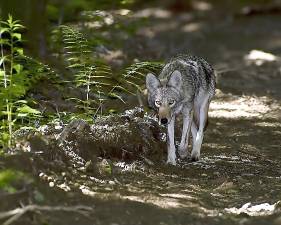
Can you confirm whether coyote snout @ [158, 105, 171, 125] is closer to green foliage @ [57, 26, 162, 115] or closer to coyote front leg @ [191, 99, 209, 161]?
green foliage @ [57, 26, 162, 115]

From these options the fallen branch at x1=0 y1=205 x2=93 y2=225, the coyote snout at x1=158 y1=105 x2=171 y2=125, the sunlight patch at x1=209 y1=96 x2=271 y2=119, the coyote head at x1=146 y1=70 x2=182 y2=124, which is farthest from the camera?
the sunlight patch at x1=209 y1=96 x2=271 y2=119

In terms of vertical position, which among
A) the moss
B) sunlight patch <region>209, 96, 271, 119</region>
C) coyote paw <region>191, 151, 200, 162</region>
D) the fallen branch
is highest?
the moss

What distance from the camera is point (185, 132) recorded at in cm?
1044

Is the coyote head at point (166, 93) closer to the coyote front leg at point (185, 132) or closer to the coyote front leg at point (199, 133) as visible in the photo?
the coyote front leg at point (185, 132)

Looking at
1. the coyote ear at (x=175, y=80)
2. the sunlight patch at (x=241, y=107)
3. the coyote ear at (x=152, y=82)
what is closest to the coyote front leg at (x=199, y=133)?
the coyote ear at (x=175, y=80)

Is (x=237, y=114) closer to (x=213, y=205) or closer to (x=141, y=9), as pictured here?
(x=213, y=205)

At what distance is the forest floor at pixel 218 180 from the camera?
7000 mm

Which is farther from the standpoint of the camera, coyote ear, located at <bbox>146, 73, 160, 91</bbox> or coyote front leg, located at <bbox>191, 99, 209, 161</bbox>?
coyote front leg, located at <bbox>191, 99, 209, 161</bbox>

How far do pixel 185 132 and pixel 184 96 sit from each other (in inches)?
24.1

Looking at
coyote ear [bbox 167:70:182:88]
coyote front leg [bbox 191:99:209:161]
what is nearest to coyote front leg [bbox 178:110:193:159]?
coyote front leg [bbox 191:99:209:161]

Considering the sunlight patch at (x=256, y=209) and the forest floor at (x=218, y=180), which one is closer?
the forest floor at (x=218, y=180)

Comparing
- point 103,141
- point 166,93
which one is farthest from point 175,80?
point 103,141

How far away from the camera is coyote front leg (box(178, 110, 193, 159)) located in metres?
10.4

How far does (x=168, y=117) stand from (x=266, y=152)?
7.18ft
